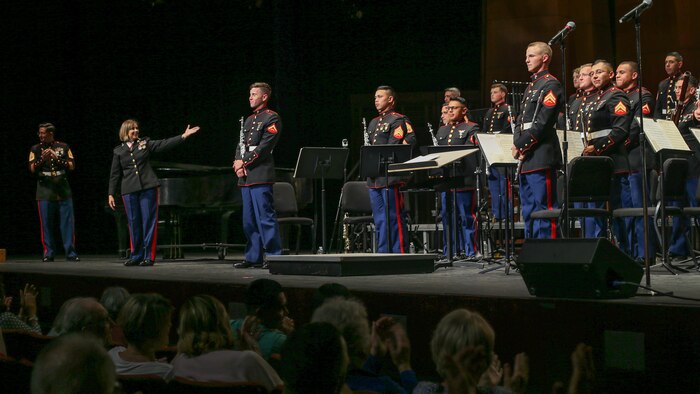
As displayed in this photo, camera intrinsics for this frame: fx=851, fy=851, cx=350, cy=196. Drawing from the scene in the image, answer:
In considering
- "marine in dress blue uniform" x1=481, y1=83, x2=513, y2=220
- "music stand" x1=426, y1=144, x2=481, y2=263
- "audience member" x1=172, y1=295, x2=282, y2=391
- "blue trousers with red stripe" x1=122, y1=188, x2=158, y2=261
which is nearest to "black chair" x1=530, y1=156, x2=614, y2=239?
"music stand" x1=426, y1=144, x2=481, y2=263

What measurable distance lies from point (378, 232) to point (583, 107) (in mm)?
2446

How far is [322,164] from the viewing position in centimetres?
810

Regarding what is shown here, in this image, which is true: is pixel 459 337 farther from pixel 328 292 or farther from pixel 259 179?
pixel 259 179

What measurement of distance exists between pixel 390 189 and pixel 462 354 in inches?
226

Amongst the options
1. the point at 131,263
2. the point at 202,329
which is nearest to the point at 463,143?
the point at 131,263

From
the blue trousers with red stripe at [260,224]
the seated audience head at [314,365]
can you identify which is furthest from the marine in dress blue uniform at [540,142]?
the seated audience head at [314,365]

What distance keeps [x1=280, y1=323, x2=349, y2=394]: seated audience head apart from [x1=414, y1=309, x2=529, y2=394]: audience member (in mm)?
553

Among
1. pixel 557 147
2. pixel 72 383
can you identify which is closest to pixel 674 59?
pixel 557 147

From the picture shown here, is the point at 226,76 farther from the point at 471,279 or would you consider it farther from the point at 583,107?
the point at 471,279

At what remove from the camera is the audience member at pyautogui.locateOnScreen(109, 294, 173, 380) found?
3221mm

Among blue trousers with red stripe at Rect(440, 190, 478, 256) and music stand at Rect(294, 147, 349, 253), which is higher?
music stand at Rect(294, 147, 349, 253)

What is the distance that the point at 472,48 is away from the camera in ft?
41.8

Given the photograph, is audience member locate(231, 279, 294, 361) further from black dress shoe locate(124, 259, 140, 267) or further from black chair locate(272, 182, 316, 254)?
black chair locate(272, 182, 316, 254)

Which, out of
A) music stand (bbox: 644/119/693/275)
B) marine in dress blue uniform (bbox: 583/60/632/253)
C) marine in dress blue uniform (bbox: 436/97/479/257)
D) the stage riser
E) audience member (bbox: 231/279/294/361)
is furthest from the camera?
marine in dress blue uniform (bbox: 436/97/479/257)
